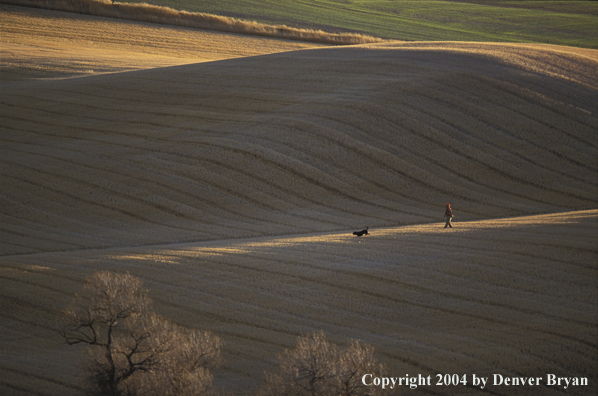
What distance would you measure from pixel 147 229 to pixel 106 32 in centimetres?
2858

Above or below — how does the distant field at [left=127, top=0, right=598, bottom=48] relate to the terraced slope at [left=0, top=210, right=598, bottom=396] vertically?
above

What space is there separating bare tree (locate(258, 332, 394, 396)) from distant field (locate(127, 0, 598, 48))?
45.9 m

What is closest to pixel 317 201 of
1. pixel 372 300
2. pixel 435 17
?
pixel 372 300

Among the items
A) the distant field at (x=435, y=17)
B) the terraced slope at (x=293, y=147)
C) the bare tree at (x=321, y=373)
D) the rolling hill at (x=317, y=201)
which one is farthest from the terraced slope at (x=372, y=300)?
the distant field at (x=435, y=17)

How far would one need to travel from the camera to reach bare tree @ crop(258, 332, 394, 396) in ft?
21.9

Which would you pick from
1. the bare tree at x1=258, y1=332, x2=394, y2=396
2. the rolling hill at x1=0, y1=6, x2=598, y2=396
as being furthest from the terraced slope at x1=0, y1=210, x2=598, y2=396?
the bare tree at x1=258, y1=332, x2=394, y2=396

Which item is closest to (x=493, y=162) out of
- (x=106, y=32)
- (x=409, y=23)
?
(x=106, y=32)

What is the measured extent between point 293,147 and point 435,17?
163 ft

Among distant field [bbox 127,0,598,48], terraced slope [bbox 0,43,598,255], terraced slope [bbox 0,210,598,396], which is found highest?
distant field [bbox 127,0,598,48]

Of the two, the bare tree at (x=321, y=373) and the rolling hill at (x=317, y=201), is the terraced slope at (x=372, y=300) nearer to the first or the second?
the rolling hill at (x=317, y=201)

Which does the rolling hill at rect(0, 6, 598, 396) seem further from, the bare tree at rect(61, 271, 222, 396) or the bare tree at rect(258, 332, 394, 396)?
the bare tree at rect(258, 332, 394, 396)

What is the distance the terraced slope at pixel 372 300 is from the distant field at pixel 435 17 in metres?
41.0

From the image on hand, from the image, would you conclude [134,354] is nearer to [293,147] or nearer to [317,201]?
[317,201]

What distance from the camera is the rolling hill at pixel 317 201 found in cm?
870
